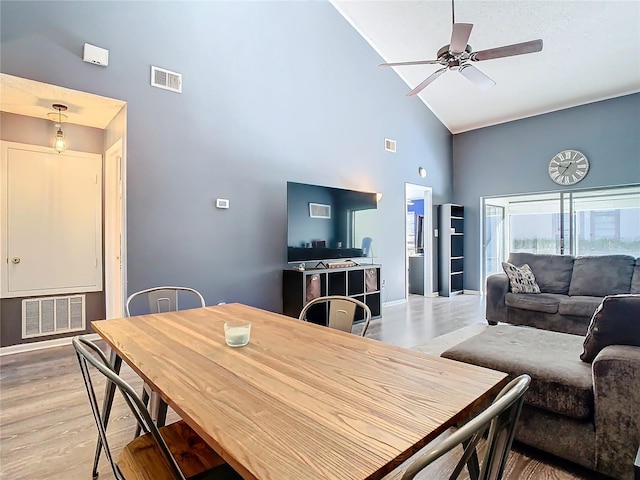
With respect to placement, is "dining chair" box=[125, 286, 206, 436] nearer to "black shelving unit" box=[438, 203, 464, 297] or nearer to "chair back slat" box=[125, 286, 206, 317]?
"chair back slat" box=[125, 286, 206, 317]

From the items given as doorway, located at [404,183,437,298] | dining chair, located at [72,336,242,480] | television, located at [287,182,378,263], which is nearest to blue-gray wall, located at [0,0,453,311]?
television, located at [287,182,378,263]

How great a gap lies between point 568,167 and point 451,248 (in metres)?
2.42

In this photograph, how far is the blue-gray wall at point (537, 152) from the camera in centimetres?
546

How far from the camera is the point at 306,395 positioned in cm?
94

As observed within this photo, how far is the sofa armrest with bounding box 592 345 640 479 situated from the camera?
60.1 inches

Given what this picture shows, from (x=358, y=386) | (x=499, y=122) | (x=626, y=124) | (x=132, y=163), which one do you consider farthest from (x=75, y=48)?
(x=626, y=124)

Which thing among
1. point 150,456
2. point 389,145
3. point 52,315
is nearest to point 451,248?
point 389,145

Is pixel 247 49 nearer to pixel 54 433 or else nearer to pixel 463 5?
pixel 463 5

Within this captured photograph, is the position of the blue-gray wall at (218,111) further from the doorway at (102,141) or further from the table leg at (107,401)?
the table leg at (107,401)

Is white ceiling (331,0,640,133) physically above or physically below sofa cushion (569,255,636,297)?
above

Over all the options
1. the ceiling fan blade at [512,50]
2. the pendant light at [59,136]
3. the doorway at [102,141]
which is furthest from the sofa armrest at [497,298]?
the pendant light at [59,136]

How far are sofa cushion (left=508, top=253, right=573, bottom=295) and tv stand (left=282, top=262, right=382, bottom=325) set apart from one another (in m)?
2.08

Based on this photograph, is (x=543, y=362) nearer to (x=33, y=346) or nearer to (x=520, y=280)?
(x=520, y=280)

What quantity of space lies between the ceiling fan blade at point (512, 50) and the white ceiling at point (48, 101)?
134 inches
